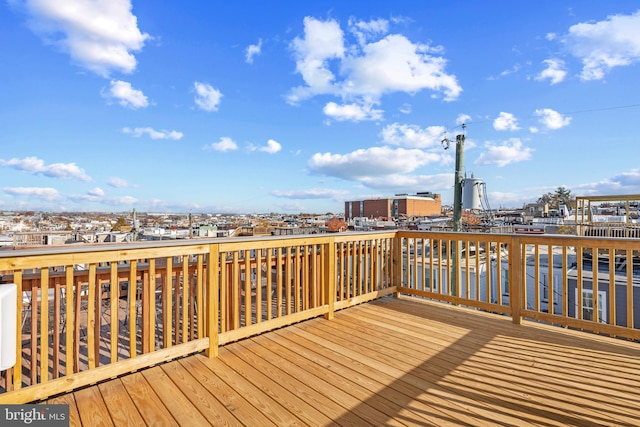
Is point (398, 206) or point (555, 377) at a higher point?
point (398, 206)

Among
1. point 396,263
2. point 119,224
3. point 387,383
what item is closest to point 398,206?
point 119,224

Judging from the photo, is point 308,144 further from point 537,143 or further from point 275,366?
point 275,366

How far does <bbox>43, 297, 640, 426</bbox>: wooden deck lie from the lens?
1.64 meters

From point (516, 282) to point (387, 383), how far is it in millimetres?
2112

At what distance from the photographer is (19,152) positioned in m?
11.3

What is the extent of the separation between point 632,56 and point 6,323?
1188cm

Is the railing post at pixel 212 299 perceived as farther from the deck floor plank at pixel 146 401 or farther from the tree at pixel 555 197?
the tree at pixel 555 197

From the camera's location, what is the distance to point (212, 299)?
240cm

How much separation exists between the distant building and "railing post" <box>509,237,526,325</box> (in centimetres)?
4011

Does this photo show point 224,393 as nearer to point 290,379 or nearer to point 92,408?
point 290,379

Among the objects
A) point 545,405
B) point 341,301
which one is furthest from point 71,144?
point 545,405

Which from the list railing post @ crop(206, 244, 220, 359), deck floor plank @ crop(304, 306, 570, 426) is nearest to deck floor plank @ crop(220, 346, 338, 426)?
railing post @ crop(206, 244, 220, 359)

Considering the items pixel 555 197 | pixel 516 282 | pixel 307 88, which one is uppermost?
pixel 307 88

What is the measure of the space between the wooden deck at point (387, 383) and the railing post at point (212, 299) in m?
0.12
